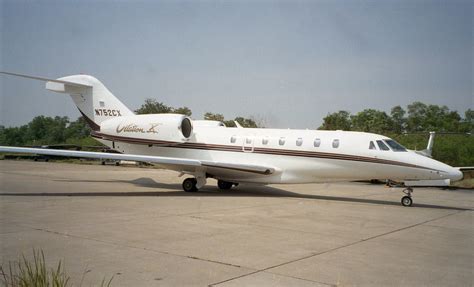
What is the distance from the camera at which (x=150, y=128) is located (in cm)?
1869

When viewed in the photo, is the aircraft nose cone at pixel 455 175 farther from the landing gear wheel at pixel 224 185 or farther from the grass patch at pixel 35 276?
the grass patch at pixel 35 276

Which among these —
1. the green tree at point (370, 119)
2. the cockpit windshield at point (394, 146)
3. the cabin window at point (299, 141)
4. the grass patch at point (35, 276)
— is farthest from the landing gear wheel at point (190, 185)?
the green tree at point (370, 119)

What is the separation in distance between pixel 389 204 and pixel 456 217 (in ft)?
9.16

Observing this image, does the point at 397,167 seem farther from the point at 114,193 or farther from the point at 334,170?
the point at 114,193

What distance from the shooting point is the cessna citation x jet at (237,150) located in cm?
1429

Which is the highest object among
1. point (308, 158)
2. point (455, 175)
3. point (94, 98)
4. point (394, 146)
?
point (94, 98)

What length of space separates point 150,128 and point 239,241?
465 inches

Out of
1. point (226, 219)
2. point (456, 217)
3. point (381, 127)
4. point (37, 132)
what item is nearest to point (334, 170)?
point (456, 217)

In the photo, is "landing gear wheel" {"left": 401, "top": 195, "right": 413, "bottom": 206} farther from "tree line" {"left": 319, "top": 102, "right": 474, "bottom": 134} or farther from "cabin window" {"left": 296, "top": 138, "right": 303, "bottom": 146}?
Answer: "tree line" {"left": 319, "top": 102, "right": 474, "bottom": 134}

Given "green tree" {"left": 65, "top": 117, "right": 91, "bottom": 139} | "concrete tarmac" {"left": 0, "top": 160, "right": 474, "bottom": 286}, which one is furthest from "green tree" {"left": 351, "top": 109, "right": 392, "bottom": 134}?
"concrete tarmac" {"left": 0, "top": 160, "right": 474, "bottom": 286}

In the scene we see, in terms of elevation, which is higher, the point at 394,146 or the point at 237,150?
the point at 394,146

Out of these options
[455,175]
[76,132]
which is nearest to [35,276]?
[455,175]

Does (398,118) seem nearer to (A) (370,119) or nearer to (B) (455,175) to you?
(A) (370,119)

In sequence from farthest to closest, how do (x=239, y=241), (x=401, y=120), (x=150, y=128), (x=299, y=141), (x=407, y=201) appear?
(x=401, y=120)
(x=150, y=128)
(x=299, y=141)
(x=407, y=201)
(x=239, y=241)
